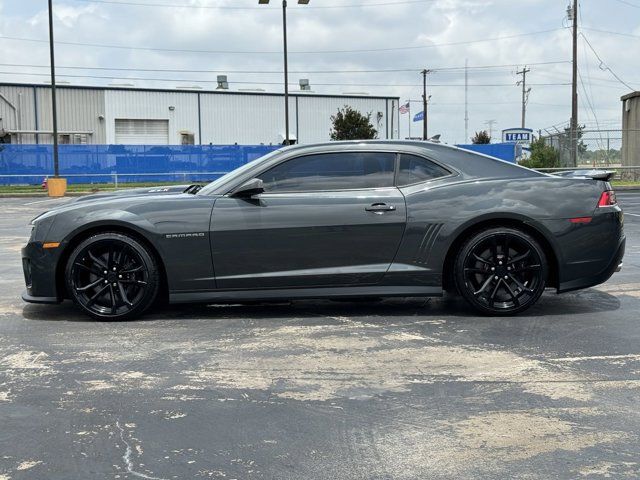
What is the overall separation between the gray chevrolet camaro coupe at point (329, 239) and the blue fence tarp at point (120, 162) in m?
30.3

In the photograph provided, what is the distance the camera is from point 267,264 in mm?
5801

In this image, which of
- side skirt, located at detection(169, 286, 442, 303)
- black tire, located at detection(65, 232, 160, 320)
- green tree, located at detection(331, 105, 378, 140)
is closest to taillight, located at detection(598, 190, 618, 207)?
side skirt, located at detection(169, 286, 442, 303)

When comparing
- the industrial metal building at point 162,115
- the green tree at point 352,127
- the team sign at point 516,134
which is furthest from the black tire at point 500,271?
the team sign at point 516,134

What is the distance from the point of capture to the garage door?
54875 mm

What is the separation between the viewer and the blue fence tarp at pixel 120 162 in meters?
37.4

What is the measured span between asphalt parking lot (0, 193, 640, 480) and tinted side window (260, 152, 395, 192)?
110 centimetres

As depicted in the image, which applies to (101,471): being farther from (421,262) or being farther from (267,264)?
(421,262)

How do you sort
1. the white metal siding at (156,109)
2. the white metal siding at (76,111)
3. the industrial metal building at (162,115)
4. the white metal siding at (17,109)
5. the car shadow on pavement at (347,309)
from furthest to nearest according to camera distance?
1. the white metal siding at (156,109)
2. the white metal siding at (76,111)
3. the industrial metal building at (162,115)
4. the white metal siding at (17,109)
5. the car shadow on pavement at (347,309)

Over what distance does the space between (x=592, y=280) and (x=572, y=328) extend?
2.04 ft

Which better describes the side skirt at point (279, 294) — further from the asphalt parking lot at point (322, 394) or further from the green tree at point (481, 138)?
the green tree at point (481, 138)

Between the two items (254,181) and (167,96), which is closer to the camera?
(254,181)

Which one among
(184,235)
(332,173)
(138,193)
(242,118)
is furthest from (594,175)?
(242,118)

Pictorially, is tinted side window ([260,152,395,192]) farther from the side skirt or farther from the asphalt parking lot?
the asphalt parking lot

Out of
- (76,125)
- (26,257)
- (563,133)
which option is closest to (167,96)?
(76,125)
